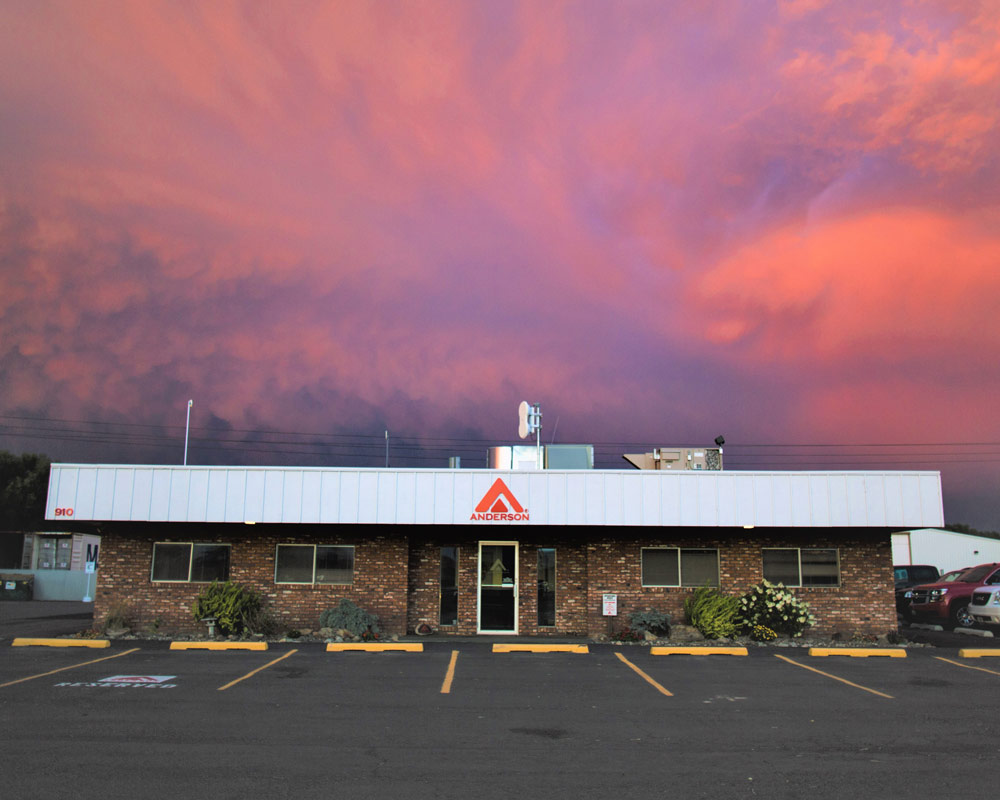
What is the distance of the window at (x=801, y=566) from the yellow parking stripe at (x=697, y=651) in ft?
12.2

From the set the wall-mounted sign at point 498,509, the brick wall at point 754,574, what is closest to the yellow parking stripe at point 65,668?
the wall-mounted sign at point 498,509

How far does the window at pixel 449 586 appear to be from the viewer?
814 inches

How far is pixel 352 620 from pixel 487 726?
9572mm

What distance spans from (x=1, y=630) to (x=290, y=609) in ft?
26.4

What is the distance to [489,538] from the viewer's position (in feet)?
68.8

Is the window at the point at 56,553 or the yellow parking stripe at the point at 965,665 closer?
the yellow parking stripe at the point at 965,665

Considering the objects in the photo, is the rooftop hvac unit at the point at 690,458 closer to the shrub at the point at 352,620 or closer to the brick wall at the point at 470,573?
the brick wall at the point at 470,573

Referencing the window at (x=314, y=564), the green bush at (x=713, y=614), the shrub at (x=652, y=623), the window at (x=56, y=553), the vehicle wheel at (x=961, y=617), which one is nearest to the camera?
the green bush at (x=713, y=614)

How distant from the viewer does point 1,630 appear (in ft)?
71.2

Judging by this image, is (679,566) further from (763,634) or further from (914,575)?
(914,575)

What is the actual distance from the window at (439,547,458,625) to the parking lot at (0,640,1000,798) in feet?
14.2

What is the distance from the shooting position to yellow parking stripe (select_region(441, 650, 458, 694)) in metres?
12.9

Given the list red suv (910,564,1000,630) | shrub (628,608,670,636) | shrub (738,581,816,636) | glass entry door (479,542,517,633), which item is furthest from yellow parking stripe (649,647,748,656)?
red suv (910,564,1000,630)

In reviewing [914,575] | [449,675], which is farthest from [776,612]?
[914,575]
